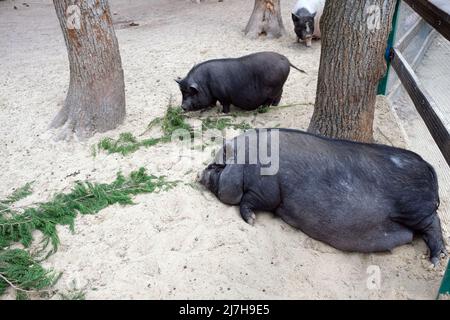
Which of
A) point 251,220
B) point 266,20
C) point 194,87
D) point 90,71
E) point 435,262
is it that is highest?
point 90,71

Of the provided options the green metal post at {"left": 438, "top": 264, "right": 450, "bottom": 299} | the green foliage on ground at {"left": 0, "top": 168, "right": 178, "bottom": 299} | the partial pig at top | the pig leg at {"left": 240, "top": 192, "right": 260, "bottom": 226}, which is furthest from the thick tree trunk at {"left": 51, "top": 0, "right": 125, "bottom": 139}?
the partial pig at top

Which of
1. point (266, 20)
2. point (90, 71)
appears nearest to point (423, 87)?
point (90, 71)

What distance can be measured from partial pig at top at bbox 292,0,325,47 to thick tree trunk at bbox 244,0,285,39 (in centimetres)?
47

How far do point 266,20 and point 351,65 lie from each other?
4.52 meters

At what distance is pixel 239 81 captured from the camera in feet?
16.1

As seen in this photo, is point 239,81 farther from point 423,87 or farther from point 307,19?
point 307,19

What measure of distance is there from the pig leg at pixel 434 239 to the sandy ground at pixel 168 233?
7cm

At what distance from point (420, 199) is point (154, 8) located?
10260 millimetres

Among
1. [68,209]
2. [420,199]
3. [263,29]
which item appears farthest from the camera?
[263,29]

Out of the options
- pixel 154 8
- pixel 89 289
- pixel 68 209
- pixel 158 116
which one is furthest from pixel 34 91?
pixel 154 8

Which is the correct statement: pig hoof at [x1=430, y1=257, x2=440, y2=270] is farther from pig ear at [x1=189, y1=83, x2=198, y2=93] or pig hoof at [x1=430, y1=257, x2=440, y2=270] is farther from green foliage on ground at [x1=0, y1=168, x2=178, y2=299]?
pig ear at [x1=189, y1=83, x2=198, y2=93]

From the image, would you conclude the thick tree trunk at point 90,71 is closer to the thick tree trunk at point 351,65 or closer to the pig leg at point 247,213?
the pig leg at point 247,213
